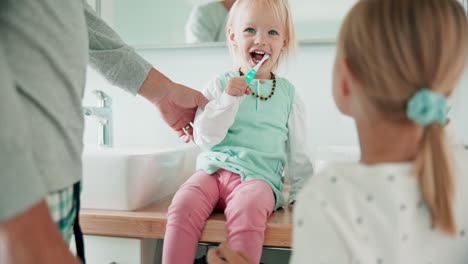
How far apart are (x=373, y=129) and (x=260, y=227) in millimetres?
462

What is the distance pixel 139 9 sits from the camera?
62.1 inches

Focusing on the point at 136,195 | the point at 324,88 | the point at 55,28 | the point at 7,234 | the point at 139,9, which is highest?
the point at 139,9

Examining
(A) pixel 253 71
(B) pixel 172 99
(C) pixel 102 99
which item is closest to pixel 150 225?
(B) pixel 172 99

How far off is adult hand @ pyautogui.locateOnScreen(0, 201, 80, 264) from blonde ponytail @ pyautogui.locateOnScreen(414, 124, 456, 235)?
1.50ft

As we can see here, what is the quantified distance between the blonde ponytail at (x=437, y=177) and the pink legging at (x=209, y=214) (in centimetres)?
47

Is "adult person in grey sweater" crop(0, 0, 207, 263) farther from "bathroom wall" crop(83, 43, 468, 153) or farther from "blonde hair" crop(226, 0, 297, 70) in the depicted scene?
"bathroom wall" crop(83, 43, 468, 153)

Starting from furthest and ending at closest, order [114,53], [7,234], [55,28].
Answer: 1. [114,53]
2. [55,28]
3. [7,234]

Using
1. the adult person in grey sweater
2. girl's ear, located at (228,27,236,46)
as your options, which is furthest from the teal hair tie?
girl's ear, located at (228,27,236,46)

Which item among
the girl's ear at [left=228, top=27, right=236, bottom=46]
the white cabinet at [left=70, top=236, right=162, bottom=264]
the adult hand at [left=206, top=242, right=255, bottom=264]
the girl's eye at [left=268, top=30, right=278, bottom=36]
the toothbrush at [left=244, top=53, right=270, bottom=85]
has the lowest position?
the white cabinet at [left=70, top=236, right=162, bottom=264]

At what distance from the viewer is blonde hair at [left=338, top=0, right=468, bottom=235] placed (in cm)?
54

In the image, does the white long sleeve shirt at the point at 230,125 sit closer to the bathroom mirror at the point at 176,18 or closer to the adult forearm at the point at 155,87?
the adult forearm at the point at 155,87

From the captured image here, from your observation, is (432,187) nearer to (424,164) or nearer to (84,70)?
(424,164)

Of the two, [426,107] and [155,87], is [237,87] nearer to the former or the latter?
[155,87]

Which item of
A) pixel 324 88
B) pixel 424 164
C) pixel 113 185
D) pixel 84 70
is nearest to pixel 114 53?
pixel 84 70
